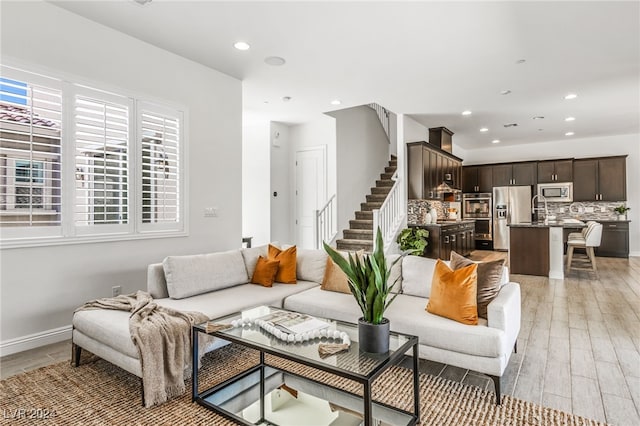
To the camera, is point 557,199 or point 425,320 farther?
point 557,199

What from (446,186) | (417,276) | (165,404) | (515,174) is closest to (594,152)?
(515,174)

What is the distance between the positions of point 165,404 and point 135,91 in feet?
9.87

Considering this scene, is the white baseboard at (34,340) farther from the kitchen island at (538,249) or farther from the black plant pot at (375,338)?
the kitchen island at (538,249)

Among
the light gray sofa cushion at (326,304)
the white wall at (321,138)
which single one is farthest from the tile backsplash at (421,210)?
the light gray sofa cushion at (326,304)

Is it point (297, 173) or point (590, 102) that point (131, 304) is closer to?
point (297, 173)

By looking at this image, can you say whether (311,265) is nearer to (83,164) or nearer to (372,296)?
(372,296)

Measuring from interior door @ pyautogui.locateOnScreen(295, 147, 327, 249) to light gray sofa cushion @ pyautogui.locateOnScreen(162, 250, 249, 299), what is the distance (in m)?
3.39

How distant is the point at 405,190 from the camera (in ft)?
21.8

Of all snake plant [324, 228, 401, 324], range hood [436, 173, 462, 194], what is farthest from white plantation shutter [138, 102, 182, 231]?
range hood [436, 173, 462, 194]

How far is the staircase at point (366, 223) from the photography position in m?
6.52

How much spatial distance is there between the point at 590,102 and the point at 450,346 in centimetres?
578

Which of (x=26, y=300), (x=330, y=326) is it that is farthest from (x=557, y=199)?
(x=26, y=300)

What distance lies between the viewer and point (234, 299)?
10.1ft

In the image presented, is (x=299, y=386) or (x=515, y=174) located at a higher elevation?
(x=515, y=174)
